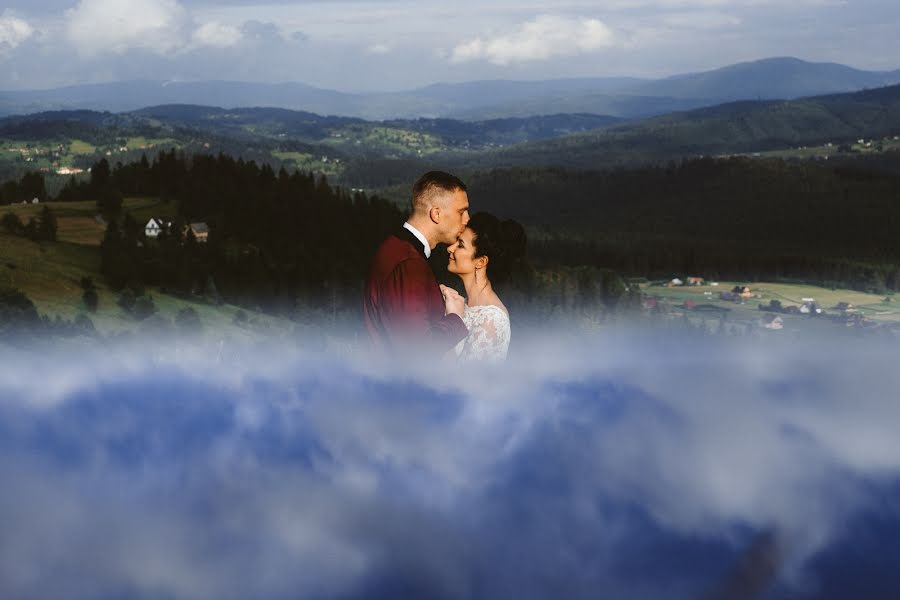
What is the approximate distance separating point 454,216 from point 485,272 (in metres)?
1.45

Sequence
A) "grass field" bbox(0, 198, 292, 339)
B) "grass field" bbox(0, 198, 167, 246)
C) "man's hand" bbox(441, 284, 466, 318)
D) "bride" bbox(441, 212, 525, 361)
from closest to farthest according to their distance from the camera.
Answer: "man's hand" bbox(441, 284, 466, 318) → "bride" bbox(441, 212, 525, 361) → "grass field" bbox(0, 198, 292, 339) → "grass field" bbox(0, 198, 167, 246)

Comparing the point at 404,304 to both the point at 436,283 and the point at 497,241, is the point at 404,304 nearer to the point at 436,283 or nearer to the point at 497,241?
the point at 436,283

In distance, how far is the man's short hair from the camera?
32.1 ft

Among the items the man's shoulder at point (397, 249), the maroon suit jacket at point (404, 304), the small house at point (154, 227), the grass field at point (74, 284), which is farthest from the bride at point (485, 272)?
the small house at point (154, 227)

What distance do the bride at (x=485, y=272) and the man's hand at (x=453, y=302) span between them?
0.06 feet

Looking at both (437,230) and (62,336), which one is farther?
(62,336)

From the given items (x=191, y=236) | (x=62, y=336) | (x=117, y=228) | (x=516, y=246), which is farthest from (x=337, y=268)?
(x=516, y=246)

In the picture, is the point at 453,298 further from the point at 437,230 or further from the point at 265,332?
the point at 265,332

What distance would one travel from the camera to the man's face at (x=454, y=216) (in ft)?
32.4

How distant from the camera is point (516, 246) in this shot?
11.2 m

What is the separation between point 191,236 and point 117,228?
43.7ft

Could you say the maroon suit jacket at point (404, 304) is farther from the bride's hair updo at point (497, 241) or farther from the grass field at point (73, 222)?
the grass field at point (73, 222)

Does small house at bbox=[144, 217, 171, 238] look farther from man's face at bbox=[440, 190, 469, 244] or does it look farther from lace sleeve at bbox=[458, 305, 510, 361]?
man's face at bbox=[440, 190, 469, 244]

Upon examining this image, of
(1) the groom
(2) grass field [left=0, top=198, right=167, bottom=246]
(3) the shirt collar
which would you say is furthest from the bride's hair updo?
(2) grass field [left=0, top=198, right=167, bottom=246]
